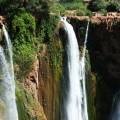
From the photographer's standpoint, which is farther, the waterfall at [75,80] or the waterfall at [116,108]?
the waterfall at [116,108]

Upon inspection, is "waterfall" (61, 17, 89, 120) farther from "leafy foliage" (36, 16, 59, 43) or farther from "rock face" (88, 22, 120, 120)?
"rock face" (88, 22, 120, 120)

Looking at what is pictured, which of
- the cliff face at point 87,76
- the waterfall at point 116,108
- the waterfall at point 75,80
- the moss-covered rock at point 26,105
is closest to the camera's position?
the moss-covered rock at point 26,105

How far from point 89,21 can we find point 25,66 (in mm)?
5633

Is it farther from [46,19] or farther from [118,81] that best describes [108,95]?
[46,19]

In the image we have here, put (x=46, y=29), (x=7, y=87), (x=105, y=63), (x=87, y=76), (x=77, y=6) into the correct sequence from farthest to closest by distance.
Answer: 1. (x=77, y=6)
2. (x=105, y=63)
3. (x=87, y=76)
4. (x=46, y=29)
5. (x=7, y=87)

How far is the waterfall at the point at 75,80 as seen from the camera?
35.4 meters

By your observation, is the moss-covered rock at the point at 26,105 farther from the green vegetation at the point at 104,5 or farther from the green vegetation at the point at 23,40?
the green vegetation at the point at 104,5

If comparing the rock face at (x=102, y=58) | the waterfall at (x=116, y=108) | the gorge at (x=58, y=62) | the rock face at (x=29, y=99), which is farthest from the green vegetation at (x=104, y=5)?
the rock face at (x=29, y=99)

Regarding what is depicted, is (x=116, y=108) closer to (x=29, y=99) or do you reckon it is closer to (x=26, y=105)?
(x=29, y=99)

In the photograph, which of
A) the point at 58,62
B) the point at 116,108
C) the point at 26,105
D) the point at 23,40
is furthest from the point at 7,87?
the point at 116,108

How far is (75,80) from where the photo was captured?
3562cm

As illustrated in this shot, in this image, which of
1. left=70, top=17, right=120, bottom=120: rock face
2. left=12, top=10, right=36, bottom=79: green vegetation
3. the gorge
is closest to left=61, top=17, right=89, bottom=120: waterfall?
the gorge

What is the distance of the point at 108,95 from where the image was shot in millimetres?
38250

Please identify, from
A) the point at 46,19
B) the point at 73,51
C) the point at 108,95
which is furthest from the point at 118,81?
the point at 46,19
